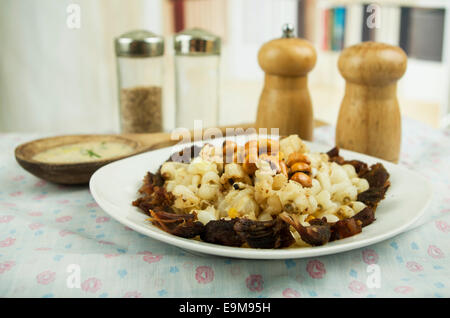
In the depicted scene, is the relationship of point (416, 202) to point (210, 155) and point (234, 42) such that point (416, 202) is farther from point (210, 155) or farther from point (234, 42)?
point (234, 42)

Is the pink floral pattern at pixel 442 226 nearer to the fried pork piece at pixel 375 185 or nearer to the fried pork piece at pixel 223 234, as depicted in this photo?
the fried pork piece at pixel 375 185

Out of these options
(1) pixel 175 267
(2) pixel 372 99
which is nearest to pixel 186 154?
(1) pixel 175 267

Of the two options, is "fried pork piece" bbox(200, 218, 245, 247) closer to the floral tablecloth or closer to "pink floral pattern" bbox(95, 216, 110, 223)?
the floral tablecloth

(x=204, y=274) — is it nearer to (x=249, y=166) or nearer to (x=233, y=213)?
(x=233, y=213)

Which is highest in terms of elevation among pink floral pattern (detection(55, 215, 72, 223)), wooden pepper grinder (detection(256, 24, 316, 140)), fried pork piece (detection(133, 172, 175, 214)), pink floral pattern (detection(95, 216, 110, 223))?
wooden pepper grinder (detection(256, 24, 316, 140))

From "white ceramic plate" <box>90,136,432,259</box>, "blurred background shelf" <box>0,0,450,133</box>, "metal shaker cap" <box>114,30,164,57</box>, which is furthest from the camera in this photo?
"blurred background shelf" <box>0,0,450,133</box>

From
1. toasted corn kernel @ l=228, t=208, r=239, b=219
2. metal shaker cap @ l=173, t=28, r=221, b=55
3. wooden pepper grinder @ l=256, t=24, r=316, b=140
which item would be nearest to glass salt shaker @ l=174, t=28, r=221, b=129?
metal shaker cap @ l=173, t=28, r=221, b=55
